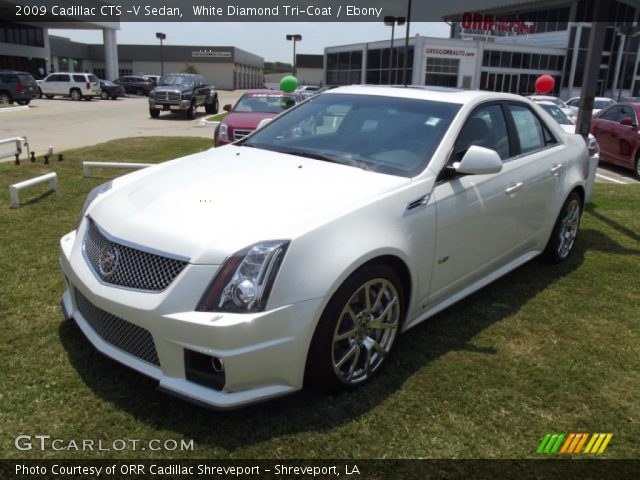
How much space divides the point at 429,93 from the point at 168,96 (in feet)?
71.2

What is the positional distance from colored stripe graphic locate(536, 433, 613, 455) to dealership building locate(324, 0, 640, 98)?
50.2 meters

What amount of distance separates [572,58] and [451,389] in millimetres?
61005

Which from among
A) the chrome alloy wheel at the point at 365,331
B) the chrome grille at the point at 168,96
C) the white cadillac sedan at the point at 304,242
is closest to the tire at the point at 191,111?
the chrome grille at the point at 168,96

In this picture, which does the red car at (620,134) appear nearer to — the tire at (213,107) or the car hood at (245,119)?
the car hood at (245,119)

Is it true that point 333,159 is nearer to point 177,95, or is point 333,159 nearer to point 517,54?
point 177,95

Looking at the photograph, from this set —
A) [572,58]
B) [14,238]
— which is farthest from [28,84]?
[572,58]

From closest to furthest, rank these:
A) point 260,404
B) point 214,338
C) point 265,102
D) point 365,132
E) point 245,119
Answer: point 214,338 < point 260,404 < point 365,132 < point 245,119 < point 265,102

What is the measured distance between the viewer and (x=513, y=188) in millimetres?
4117

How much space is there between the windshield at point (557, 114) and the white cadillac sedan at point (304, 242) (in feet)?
27.7

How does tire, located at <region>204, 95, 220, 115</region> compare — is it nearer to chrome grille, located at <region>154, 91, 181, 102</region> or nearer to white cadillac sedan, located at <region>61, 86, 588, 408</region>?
chrome grille, located at <region>154, 91, 181, 102</region>

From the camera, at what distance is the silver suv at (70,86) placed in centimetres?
3712

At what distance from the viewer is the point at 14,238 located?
549 centimetres

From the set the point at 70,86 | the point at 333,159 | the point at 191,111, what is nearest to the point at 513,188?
the point at 333,159

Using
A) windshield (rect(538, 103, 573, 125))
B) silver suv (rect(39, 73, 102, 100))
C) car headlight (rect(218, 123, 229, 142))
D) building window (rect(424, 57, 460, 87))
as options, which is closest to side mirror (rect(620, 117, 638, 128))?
windshield (rect(538, 103, 573, 125))
